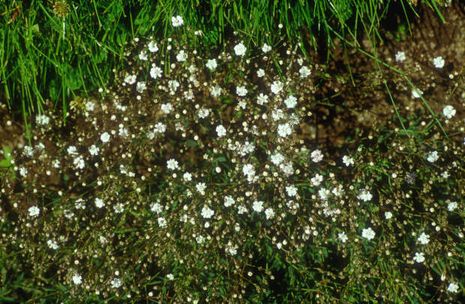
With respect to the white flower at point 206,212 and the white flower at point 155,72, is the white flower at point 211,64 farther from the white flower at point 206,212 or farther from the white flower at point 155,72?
the white flower at point 206,212

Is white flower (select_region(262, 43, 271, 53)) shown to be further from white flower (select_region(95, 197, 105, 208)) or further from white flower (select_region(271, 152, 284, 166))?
white flower (select_region(95, 197, 105, 208))

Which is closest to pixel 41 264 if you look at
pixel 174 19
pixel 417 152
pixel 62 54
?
pixel 62 54

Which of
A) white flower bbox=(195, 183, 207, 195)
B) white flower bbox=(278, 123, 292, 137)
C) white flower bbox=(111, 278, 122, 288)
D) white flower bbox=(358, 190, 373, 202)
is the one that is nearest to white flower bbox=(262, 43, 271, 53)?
white flower bbox=(278, 123, 292, 137)

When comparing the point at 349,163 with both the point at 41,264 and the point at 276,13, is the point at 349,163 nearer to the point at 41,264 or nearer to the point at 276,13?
the point at 276,13

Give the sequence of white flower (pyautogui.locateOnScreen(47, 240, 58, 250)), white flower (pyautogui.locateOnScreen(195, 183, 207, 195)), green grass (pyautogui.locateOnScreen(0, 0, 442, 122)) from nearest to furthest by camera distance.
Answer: green grass (pyautogui.locateOnScreen(0, 0, 442, 122))
white flower (pyautogui.locateOnScreen(195, 183, 207, 195))
white flower (pyautogui.locateOnScreen(47, 240, 58, 250))

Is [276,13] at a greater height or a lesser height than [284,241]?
greater

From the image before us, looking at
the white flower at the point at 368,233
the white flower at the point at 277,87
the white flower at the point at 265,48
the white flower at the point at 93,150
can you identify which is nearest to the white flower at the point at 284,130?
the white flower at the point at 277,87
